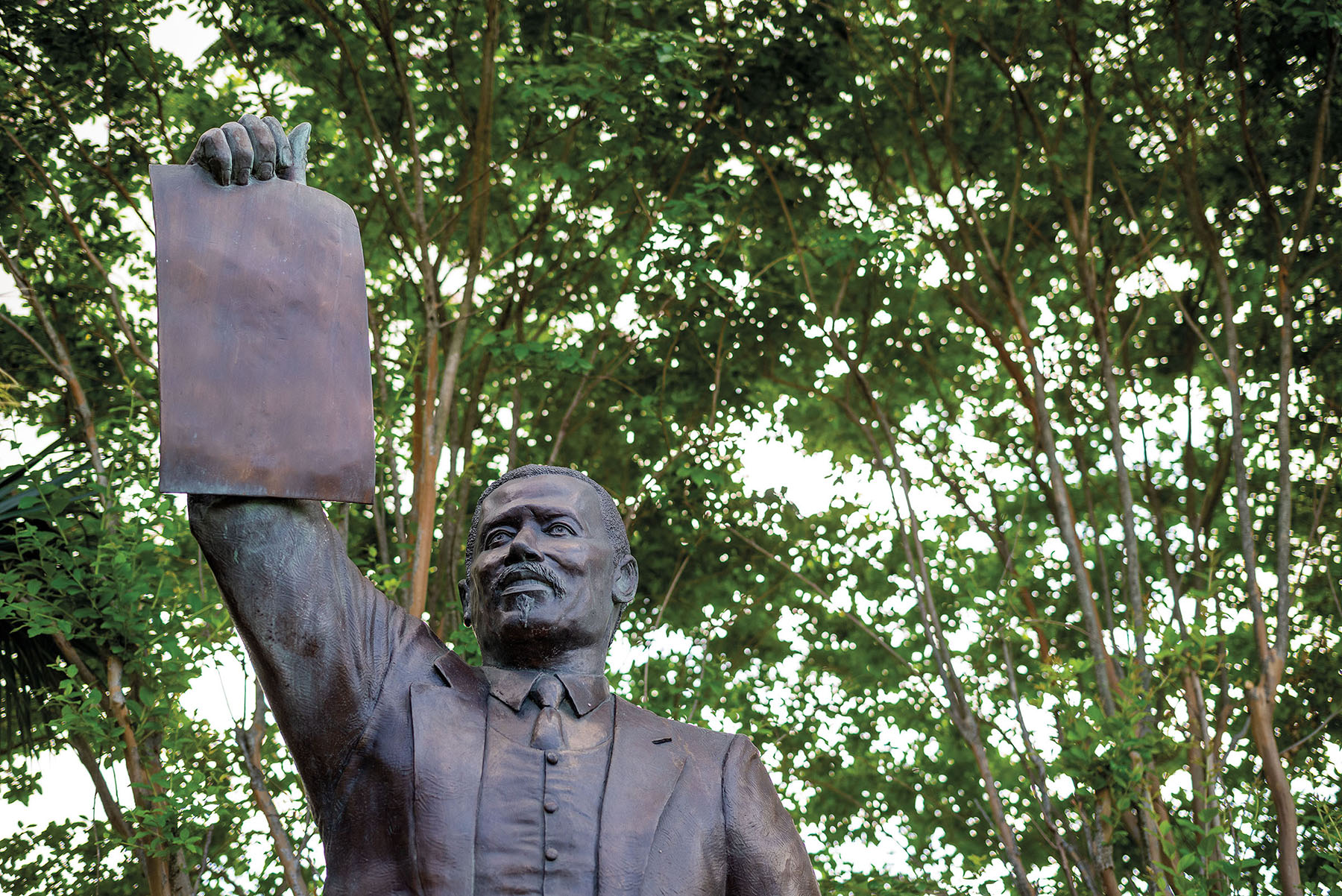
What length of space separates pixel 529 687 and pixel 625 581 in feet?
1.54

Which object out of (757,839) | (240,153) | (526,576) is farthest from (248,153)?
(757,839)

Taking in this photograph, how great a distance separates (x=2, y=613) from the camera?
21.1 ft

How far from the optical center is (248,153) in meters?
3.18

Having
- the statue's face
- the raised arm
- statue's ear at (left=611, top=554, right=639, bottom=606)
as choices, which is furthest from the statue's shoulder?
the raised arm

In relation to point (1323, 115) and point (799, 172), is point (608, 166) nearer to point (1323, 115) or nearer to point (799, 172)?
point (799, 172)

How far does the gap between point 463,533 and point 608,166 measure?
2185mm

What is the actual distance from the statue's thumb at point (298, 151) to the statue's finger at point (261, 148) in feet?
0.18

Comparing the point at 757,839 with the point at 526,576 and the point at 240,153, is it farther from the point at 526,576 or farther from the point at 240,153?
the point at 240,153

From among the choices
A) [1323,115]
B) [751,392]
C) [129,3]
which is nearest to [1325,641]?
[1323,115]

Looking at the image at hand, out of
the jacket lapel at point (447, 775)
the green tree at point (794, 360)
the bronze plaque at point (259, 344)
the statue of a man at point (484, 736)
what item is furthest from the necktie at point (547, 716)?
the green tree at point (794, 360)

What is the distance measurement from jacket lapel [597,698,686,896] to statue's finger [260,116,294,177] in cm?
130

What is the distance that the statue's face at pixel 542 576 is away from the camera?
3.38 metres

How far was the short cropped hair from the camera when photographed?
3631 millimetres

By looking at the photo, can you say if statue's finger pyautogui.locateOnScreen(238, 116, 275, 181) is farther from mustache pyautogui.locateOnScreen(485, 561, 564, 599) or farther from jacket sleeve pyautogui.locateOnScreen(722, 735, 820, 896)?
jacket sleeve pyautogui.locateOnScreen(722, 735, 820, 896)
